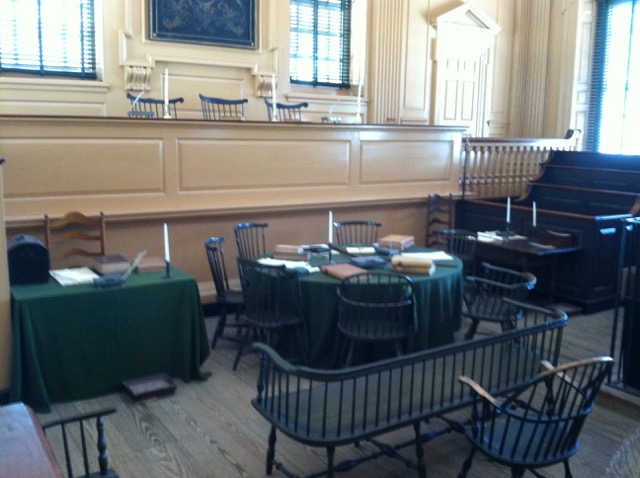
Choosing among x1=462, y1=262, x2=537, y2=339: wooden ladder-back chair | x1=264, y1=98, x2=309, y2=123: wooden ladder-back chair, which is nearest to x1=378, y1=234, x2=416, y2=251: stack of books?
x1=462, y1=262, x2=537, y2=339: wooden ladder-back chair

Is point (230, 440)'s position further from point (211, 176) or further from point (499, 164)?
point (499, 164)

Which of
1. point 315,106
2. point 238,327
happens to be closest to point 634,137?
point 315,106

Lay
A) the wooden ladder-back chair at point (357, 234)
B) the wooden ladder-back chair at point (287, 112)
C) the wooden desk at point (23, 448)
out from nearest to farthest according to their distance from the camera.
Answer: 1. the wooden desk at point (23, 448)
2. the wooden ladder-back chair at point (357, 234)
3. the wooden ladder-back chair at point (287, 112)

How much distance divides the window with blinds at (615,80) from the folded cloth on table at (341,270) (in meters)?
6.13

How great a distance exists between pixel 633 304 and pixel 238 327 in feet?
8.84

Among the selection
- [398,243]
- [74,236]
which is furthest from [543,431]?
[74,236]

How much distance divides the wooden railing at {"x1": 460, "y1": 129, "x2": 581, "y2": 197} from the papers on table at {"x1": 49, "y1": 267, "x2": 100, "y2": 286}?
387 cm

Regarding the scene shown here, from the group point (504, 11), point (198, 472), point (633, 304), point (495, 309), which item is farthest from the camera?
point (504, 11)

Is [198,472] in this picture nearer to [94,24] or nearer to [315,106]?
[94,24]

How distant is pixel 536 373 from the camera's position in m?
3.03

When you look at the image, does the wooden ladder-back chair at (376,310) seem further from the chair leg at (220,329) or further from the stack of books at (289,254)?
the chair leg at (220,329)

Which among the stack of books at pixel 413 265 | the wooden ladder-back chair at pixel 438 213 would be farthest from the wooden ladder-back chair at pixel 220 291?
the wooden ladder-back chair at pixel 438 213

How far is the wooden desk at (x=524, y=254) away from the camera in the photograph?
17.6 feet

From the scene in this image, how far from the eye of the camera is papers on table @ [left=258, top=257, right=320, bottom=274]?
4129 mm
